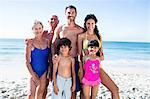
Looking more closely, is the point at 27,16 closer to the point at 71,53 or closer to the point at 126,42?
the point at 126,42

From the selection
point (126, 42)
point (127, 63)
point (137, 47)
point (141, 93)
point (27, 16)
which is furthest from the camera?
point (126, 42)

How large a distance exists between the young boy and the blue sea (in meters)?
5.07

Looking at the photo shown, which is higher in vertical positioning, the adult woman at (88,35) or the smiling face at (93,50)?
the adult woman at (88,35)

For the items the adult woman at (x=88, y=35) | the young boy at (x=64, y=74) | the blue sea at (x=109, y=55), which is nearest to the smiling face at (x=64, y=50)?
the young boy at (x=64, y=74)

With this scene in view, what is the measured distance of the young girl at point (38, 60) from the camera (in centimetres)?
302

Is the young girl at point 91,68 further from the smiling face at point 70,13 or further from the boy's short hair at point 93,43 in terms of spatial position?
the smiling face at point 70,13

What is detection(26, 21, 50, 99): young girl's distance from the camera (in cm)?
302

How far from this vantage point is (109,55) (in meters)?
13.1

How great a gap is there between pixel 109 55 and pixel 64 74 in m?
10.2

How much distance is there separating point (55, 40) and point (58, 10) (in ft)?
28.1

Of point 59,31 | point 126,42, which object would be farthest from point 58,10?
point 59,31

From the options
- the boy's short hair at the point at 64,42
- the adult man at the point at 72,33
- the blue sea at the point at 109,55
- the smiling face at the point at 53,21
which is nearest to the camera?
the boy's short hair at the point at 64,42

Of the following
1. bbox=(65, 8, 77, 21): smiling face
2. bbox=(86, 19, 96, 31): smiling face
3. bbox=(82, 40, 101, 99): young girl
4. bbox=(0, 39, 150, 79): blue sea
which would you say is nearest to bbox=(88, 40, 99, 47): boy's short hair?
bbox=(82, 40, 101, 99): young girl

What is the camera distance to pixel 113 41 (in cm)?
A: 1673
